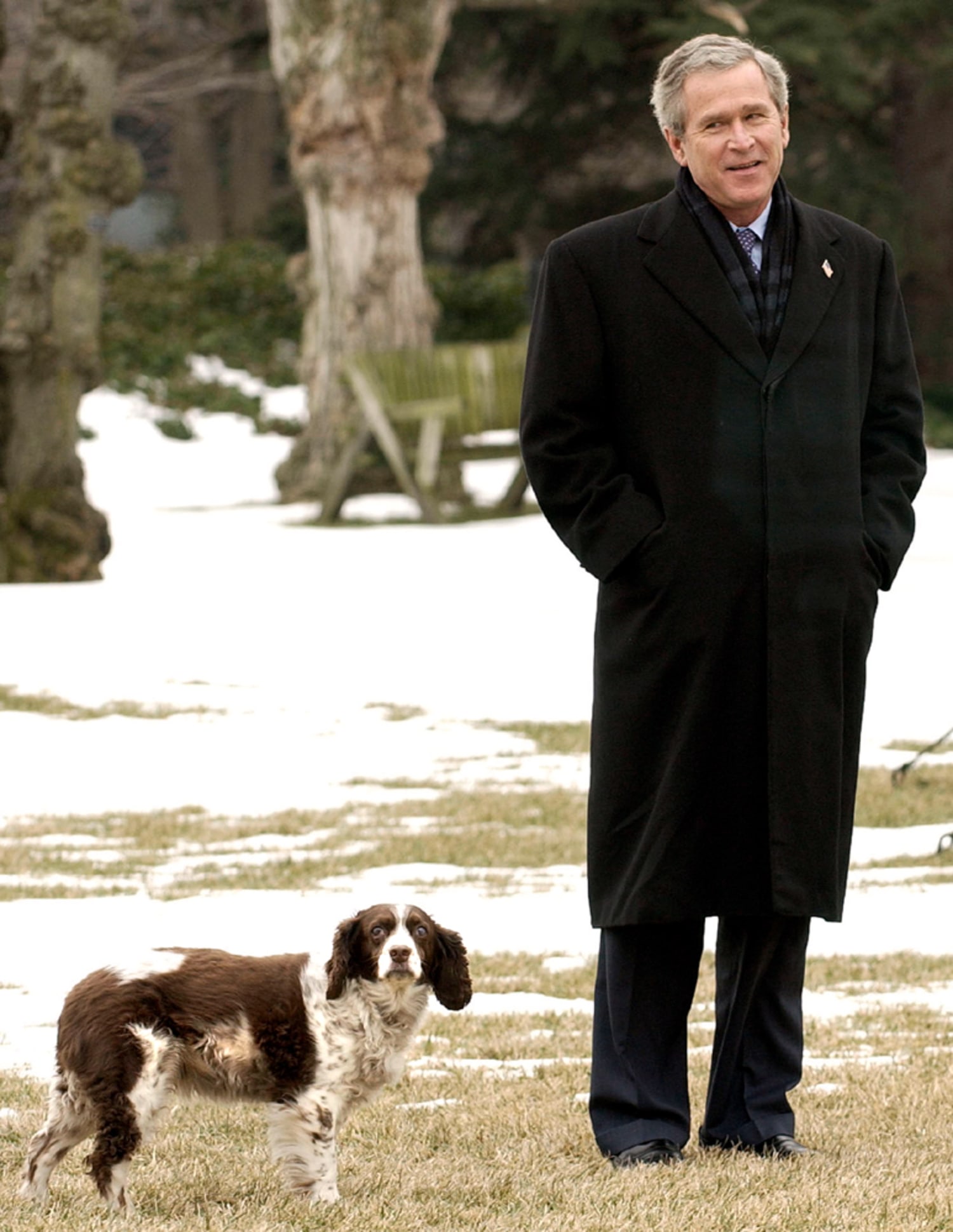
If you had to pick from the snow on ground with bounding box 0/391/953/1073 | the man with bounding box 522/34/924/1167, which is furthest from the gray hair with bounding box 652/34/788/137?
the snow on ground with bounding box 0/391/953/1073

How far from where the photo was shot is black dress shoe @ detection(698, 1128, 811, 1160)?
4363 mm

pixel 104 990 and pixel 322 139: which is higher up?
pixel 322 139

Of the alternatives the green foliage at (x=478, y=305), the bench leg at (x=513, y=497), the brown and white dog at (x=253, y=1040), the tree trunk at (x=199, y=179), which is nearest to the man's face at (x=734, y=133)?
the brown and white dog at (x=253, y=1040)

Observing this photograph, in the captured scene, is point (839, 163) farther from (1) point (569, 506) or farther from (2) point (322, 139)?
(1) point (569, 506)

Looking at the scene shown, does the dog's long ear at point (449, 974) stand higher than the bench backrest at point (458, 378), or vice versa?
the bench backrest at point (458, 378)

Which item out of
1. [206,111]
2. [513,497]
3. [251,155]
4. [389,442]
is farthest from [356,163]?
[251,155]

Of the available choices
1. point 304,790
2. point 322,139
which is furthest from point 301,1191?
point 322,139

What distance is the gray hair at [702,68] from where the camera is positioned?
4176 millimetres

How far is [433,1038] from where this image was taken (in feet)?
19.6

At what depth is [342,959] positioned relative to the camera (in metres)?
4.19

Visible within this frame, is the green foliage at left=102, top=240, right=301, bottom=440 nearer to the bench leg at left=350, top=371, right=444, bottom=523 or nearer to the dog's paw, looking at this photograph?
the bench leg at left=350, top=371, right=444, bottom=523

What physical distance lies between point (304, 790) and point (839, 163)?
18.4 metres

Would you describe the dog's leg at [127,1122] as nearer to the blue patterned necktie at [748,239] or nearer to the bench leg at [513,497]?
the blue patterned necktie at [748,239]

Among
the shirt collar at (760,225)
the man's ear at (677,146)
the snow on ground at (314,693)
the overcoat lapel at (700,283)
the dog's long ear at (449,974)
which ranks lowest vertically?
the snow on ground at (314,693)
